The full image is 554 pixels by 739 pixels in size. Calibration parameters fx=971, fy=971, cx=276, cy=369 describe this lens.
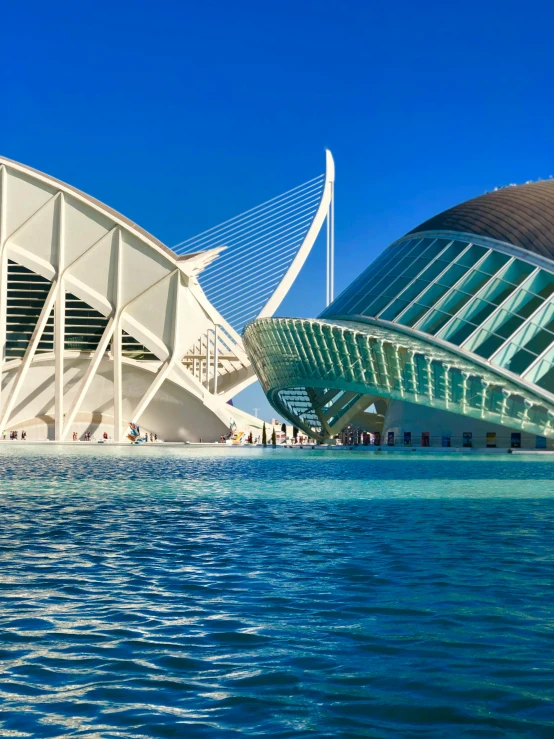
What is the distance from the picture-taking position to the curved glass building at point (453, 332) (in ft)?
169

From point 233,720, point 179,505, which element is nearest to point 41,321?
point 179,505

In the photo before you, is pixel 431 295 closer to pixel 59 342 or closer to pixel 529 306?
pixel 529 306

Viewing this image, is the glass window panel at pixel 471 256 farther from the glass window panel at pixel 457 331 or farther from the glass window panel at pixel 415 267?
the glass window panel at pixel 457 331

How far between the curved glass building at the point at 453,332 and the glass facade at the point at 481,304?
62 millimetres

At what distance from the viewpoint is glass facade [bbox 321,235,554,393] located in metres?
51.2

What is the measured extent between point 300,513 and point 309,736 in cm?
1162

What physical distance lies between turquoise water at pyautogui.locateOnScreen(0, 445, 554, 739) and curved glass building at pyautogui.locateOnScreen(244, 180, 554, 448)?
35.3 m

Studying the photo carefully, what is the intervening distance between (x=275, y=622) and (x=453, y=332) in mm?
46524

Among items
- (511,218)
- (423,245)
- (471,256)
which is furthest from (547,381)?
(423,245)

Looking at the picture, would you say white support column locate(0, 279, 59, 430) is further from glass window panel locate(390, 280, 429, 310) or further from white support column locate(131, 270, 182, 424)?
glass window panel locate(390, 280, 429, 310)

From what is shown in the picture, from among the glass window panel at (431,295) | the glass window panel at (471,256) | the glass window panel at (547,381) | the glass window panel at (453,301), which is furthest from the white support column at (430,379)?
the glass window panel at (471,256)

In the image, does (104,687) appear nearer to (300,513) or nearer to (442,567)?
(442,567)

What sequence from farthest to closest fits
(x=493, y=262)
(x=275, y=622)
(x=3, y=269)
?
(x=3, y=269), (x=493, y=262), (x=275, y=622)

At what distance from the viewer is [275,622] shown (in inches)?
320
